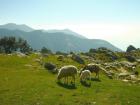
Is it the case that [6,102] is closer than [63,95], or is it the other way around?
[6,102]

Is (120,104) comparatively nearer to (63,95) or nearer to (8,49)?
(63,95)

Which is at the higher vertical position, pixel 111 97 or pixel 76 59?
pixel 76 59

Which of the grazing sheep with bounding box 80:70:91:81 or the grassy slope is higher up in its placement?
the grazing sheep with bounding box 80:70:91:81

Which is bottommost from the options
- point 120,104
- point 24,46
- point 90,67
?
point 120,104

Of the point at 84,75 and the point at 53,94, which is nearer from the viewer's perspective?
the point at 53,94

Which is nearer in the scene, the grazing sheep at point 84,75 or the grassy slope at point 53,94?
the grassy slope at point 53,94

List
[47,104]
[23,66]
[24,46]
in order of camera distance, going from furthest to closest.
A: [24,46] → [23,66] → [47,104]

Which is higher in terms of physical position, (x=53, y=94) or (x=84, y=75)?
(x=84, y=75)

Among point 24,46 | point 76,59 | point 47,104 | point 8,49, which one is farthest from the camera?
point 24,46

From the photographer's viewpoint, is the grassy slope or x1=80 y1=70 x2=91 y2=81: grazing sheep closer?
the grassy slope

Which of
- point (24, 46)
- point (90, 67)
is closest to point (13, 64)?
point (90, 67)

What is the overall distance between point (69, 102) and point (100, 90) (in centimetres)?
936

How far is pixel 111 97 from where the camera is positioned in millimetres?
32844

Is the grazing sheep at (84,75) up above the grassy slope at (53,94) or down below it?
above
